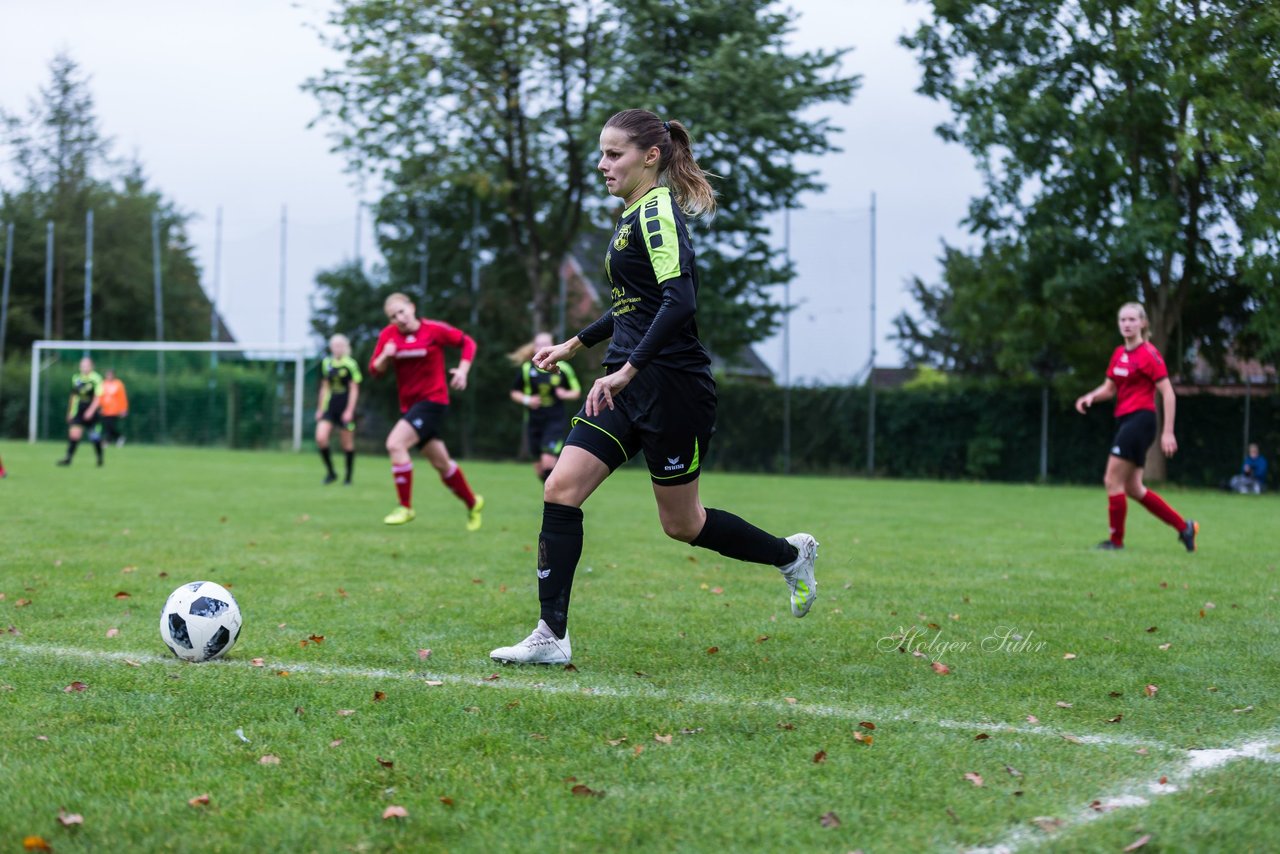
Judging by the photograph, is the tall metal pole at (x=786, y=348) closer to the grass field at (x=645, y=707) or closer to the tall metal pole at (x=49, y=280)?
the grass field at (x=645, y=707)

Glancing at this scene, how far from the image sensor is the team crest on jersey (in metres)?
4.68

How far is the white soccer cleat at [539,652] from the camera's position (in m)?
4.66

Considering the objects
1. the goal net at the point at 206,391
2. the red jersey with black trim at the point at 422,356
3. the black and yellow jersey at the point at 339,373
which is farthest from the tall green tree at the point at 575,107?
the red jersey with black trim at the point at 422,356

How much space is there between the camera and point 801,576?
5.30 m

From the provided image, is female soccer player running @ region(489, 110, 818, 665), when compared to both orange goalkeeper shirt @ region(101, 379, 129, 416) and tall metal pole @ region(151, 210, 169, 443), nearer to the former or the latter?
orange goalkeeper shirt @ region(101, 379, 129, 416)

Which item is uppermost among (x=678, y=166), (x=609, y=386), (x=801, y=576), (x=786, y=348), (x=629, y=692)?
(x=786, y=348)

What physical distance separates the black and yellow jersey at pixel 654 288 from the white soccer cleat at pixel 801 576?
1027mm

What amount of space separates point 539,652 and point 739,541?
99cm

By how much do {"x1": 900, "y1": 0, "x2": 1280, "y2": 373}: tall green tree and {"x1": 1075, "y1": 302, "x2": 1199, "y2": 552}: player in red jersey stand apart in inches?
482

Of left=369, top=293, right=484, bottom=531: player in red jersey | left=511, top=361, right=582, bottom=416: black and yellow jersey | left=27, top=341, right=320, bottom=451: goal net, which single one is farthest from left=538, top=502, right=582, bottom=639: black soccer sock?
left=27, top=341, right=320, bottom=451: goal net

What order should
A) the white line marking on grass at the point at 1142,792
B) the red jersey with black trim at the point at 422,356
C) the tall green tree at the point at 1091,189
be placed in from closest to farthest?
the white line marking on grass at the point at 1142,792
the red jersey with black trim at the point at 422,356
the tall green tree at the point at 1091,189

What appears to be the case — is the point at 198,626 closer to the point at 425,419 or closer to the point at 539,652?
the point at 539,652

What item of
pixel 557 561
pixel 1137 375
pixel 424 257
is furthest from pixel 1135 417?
pixel 424 257

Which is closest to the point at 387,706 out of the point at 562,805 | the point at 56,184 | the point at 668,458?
the point at 562,805
